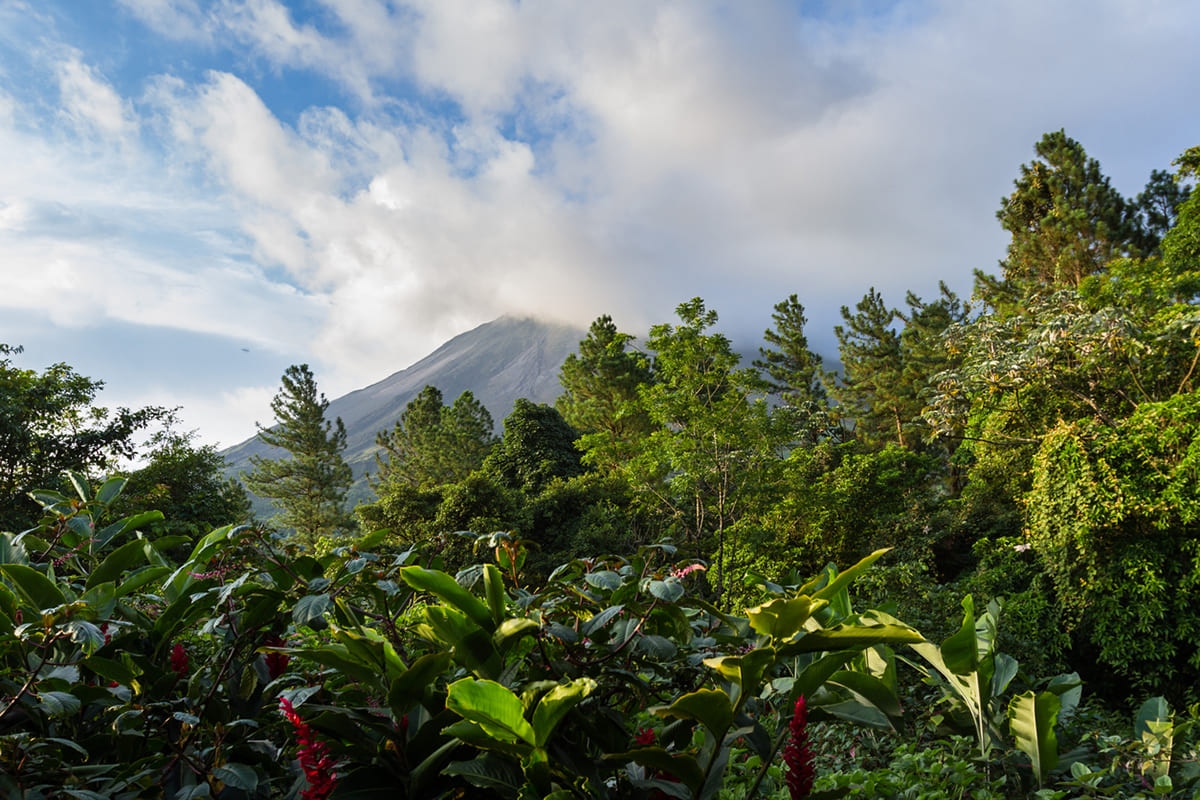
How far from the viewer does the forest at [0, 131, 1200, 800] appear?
862 mm

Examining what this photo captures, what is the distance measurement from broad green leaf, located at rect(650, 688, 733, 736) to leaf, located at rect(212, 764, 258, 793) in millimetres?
560

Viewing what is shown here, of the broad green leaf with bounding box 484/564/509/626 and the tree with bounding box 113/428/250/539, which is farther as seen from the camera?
the tree with bounding box 113/428/250/539

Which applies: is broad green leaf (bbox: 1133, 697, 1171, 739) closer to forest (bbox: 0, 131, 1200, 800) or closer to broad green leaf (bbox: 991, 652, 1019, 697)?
forest (bbox: 0, 131, 1200, 800)

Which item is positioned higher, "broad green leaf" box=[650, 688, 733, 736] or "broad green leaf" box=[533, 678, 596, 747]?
"broad green leaf" box=[533, 678, 596, 747]

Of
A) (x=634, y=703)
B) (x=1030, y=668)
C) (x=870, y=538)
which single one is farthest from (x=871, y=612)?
(x=870, y=538)

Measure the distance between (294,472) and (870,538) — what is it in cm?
1945

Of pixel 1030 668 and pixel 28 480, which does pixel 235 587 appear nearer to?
pixel 1030 668

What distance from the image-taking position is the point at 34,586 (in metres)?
1.04

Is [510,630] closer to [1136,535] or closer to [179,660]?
[179,660]

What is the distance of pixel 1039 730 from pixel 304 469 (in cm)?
2389

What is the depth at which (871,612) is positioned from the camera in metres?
1.22

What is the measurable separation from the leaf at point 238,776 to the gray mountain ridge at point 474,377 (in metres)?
107

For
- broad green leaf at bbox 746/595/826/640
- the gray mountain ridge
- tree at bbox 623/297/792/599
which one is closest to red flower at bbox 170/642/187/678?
broad green leaf at bbox 746/595/826/640

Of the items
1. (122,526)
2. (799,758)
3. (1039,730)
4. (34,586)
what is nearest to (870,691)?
(799,758)
